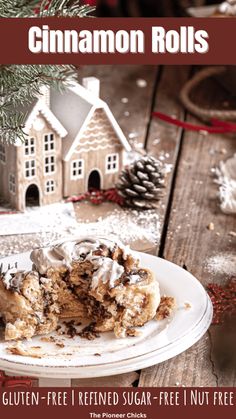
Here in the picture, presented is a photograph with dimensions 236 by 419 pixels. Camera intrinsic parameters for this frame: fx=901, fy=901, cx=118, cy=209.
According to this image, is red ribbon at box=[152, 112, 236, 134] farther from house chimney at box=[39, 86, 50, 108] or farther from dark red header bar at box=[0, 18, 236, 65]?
dark red header bar at box=[0, 18, 236, 65]

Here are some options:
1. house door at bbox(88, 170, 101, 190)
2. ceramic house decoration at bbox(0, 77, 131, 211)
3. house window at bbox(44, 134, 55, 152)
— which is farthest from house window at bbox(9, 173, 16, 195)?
house door at bbox(88, 170, 101, 190)

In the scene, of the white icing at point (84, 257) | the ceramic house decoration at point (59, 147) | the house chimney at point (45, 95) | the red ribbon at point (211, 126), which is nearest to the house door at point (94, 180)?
the ceramic house decoration at point (59, 147)

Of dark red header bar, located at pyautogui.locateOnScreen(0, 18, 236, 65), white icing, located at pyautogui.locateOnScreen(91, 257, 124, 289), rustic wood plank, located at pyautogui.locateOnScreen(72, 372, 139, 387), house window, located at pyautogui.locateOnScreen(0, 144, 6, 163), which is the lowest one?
rustic wood plank, located at pyautogui.locateOnScreen(72, 372, 139, 387)

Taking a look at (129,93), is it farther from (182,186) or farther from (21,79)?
(21,79)

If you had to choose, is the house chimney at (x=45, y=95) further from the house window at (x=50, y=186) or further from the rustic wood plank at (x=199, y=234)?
the rustic wood plank at (x=199, y=234)

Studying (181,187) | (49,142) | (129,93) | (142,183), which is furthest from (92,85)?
(129,93)

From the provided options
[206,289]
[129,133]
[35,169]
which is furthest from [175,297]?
[129,133]
